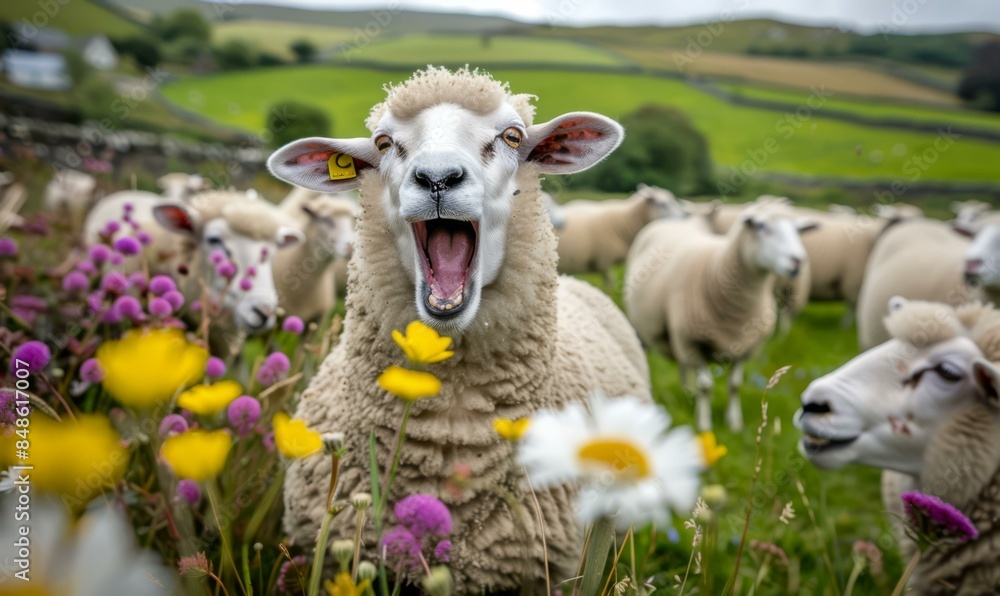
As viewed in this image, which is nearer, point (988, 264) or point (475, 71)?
point (475, 71)

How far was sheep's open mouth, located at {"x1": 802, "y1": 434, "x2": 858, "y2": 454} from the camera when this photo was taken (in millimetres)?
2039

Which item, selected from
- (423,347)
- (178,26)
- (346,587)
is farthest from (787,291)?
(178,26)

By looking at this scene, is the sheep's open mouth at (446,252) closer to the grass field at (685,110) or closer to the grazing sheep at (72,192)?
the grazing sheep at (72,192)

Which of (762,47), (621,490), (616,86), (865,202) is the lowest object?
(865,202)

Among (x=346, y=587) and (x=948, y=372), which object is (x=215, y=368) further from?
(x=948, y=372)

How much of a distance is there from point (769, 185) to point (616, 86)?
637 cm

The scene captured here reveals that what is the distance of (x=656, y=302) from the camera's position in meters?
4.76

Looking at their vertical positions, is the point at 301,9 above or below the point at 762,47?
above

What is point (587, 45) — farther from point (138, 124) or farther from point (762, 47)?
point (138, 124)

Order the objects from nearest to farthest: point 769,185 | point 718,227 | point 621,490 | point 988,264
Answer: point 621,490, point 988,264, point 718,227, point 769,185

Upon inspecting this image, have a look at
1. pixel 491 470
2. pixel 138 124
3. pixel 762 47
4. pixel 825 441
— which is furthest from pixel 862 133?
pixel 138 124

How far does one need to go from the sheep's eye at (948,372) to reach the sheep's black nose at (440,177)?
1770 mm

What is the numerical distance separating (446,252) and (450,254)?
1 cm

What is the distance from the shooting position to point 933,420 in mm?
1964
